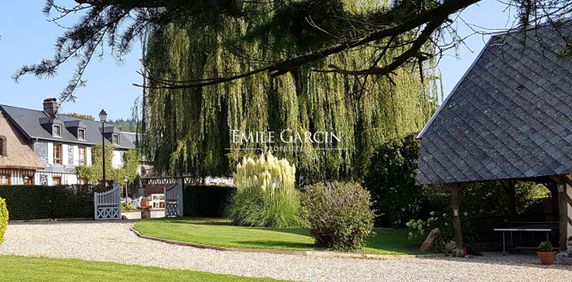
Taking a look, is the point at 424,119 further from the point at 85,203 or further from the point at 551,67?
the point at 85,203

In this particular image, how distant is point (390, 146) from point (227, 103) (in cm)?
500

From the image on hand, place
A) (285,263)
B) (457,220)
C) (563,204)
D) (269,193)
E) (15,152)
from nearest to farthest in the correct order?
(285,263) < (563,204) < (457,220) < (269,193) < (15,152)

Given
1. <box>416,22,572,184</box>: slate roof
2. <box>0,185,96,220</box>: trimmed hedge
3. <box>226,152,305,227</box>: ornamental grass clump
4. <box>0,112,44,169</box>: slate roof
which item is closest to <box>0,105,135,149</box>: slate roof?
<box>0,112,44,169</box>: slate roof

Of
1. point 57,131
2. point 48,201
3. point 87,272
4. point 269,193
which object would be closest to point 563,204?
point 269,193

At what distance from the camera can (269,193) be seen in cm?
1529

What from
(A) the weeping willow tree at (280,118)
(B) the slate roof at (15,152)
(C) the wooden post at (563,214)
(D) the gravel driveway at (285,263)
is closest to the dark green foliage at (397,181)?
(A) the weeping willow tree at (280,118)

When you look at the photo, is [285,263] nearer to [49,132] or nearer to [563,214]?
[563,214]

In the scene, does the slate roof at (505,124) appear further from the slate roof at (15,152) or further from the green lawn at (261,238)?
the slate roof at (15,152)

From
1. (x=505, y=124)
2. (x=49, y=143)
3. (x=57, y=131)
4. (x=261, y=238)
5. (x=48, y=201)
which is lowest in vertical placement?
(x=261, y=238)

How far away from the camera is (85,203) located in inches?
874

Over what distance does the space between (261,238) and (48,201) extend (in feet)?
39.5

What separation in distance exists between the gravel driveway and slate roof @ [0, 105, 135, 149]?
85.9ft

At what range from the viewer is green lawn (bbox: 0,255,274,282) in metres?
7.26

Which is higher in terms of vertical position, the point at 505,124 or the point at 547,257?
the point at 505,124
